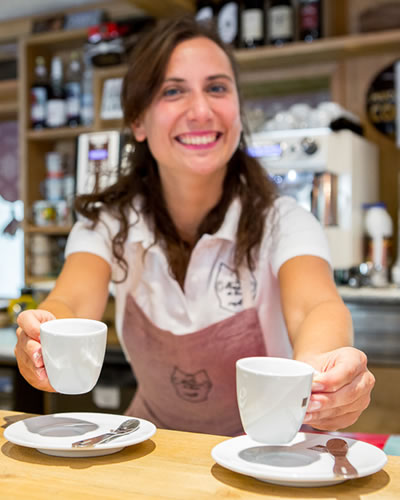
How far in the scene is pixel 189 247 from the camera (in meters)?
1.38

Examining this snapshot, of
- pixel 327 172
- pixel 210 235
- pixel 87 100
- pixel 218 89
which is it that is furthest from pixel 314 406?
pixel 87 100

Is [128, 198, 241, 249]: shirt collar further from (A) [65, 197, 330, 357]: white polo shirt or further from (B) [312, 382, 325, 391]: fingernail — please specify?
(B) [312, 382, 325, 391]: fingernail

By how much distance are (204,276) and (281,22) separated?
2246 millimetres

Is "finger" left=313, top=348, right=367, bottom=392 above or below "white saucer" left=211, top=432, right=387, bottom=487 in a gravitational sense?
above

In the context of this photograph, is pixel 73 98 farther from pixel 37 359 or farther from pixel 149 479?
pixel 149 479

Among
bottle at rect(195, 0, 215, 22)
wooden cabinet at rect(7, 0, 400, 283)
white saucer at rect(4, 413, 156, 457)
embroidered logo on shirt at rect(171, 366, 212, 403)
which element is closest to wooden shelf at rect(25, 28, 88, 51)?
wooden cabinet at rect(7, 0, 400, 283)

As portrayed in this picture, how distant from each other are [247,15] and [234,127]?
7.00ft

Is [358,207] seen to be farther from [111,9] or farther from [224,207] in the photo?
[111,9]

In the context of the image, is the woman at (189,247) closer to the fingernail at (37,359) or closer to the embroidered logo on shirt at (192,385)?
the embroidered logo on shirt at (192,385)

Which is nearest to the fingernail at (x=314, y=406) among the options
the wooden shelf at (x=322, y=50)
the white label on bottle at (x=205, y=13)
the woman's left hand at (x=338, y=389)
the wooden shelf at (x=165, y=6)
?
the woman's left hand at (x=338, y=389)

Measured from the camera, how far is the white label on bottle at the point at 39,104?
13.8 ft

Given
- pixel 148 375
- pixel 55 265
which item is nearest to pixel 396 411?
pixel 148 375

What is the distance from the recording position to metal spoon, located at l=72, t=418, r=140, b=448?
0.71 m

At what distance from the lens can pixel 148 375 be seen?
1345 mm
